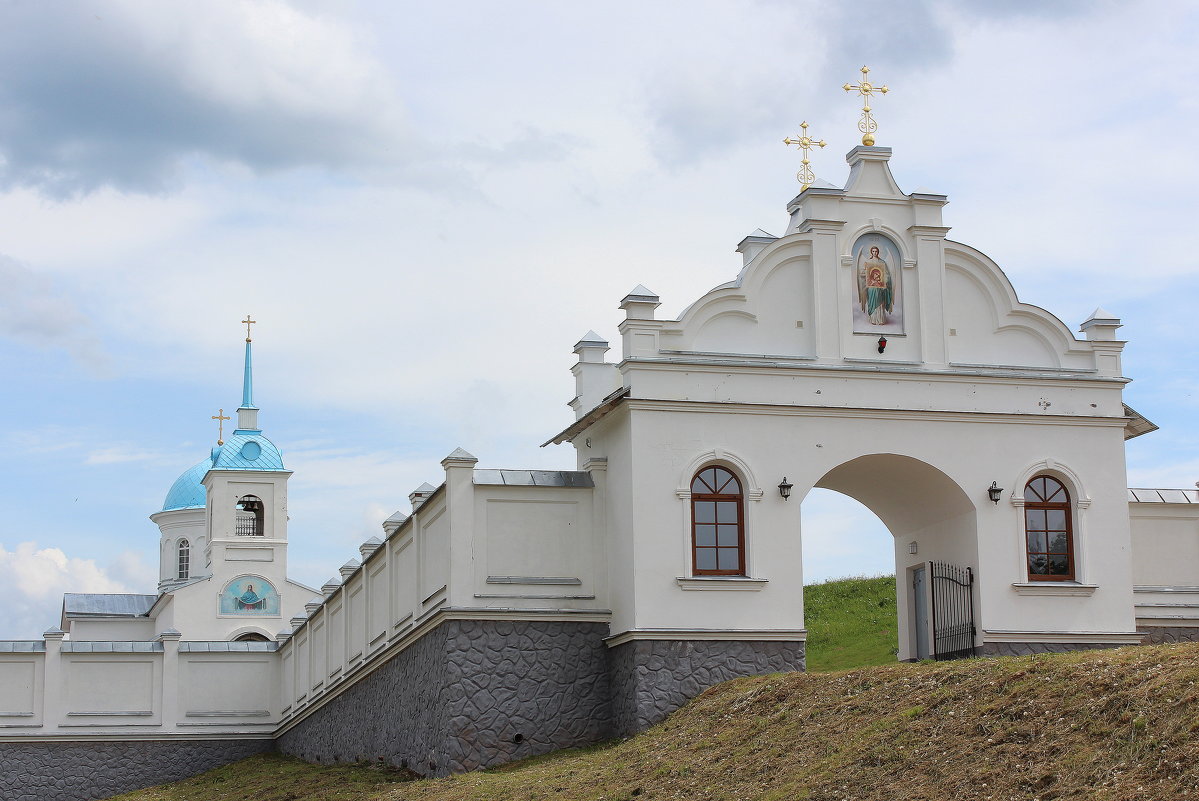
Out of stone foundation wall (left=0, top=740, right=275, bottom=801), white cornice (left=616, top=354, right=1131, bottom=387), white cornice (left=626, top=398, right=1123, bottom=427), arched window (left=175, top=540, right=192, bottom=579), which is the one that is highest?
arched window (left=175, top=540, right=192, bottom=579)

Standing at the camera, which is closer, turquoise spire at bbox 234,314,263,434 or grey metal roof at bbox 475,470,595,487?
grey metal roof at bbox 475,470,595,487

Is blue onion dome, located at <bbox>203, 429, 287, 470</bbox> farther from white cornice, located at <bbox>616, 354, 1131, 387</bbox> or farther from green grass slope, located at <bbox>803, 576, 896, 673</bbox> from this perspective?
white cornice, located at <bbox>616, 354, 1131, 387</bbox>

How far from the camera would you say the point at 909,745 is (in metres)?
13.3

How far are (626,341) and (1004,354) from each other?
18.9 ft

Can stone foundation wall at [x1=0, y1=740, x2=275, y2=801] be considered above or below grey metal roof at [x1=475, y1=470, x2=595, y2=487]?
below

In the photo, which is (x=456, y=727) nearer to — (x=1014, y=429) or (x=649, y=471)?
(x=649, y=471)

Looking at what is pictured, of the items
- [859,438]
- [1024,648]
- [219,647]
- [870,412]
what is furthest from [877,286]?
[219,647]

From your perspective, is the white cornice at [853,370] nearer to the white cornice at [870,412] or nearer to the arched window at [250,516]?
the white cornice at [870,412]

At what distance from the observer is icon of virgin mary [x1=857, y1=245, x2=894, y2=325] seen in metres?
22.0

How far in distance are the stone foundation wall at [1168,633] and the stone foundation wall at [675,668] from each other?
6.55 meters

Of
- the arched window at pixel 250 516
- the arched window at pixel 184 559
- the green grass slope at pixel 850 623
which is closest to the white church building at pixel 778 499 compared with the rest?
the green grass slope at pixel 850 623

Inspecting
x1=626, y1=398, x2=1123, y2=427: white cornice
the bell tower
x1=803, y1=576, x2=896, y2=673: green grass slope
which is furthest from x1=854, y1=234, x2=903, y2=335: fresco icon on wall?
the bell tower

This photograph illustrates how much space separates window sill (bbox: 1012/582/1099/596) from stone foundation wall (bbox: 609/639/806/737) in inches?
131

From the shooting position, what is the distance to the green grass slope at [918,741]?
11.2 meters
